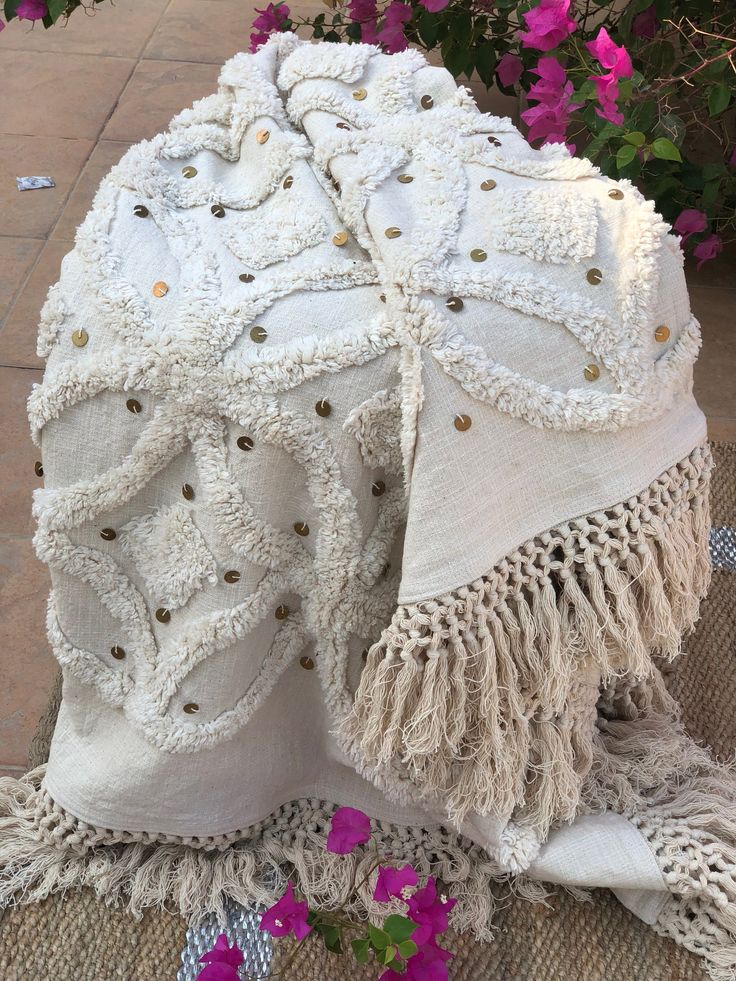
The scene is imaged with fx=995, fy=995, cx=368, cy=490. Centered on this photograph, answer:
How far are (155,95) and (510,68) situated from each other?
959 mm

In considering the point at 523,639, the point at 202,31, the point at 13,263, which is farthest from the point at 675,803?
the point at 202,31

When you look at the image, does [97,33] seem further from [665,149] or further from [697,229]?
[665,149]

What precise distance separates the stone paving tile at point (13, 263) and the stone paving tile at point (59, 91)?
17.4 inches

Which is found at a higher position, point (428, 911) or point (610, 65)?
point (610, 65)

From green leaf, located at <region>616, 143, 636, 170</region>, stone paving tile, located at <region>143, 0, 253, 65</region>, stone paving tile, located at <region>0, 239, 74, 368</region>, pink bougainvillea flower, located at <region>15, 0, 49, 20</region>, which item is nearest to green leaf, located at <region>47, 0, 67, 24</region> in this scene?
pink bougainvillea flower, located at <region>15, 0, 49, 20</region>

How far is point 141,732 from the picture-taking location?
35.9 inches

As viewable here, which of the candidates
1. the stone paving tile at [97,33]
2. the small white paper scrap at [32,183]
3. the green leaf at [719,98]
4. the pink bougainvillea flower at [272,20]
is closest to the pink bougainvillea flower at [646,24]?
the green leaf at [719,98]

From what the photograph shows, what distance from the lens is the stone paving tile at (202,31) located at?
2.56 metres

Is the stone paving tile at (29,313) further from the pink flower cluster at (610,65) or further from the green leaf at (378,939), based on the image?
the green leaf at (378,939)

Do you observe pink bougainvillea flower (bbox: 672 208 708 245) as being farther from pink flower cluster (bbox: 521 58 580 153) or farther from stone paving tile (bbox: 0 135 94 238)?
stone paving tile (bbox: 0 135 94 238)

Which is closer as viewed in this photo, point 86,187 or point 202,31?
point 86,187

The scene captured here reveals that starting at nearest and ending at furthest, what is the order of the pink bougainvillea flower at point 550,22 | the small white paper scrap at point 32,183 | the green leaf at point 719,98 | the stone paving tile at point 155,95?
the pink bougainvillea flower at point 550,22 → the green leaf at point 719,98 → the small white paper scrap at point 32,183 → the stone paving tile at point 155,95

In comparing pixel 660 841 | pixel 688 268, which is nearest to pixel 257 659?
pixel 660 841

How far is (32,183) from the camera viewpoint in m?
2.08
